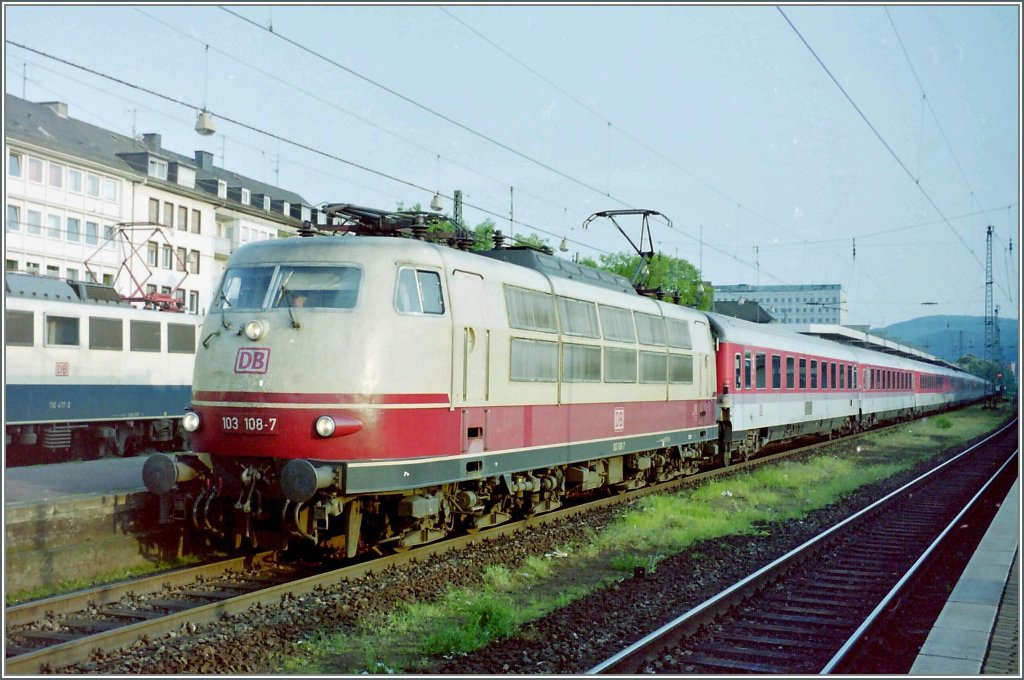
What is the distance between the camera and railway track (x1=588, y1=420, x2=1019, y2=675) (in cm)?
802

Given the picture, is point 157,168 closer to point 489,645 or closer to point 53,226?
point 53,226

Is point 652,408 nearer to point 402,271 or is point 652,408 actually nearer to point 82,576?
point 402,271

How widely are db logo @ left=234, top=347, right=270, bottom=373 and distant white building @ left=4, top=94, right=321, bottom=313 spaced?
28747 millimetres

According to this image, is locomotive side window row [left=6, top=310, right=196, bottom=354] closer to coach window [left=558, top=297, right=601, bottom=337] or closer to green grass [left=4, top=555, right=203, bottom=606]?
green grass [left=4, top=555, right=203, bottom=606]

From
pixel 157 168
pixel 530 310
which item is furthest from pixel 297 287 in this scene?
pixel 157 168

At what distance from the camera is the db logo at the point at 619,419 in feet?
51.4

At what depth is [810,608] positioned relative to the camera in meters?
10.0

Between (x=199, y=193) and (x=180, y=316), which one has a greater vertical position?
(x=199, y=193)

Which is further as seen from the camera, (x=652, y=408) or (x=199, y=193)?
(x=199, y=193)

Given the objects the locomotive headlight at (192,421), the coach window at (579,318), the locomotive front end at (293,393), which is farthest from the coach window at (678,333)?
the locomotive headlight at (192,421)

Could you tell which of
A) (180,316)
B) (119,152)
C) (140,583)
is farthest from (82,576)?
(119,152)

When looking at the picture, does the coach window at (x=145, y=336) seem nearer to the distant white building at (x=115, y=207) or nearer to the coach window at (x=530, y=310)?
the coach window at (x=530, y=310)

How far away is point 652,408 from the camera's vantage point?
1734 cm

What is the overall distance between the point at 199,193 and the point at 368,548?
51999 mm
